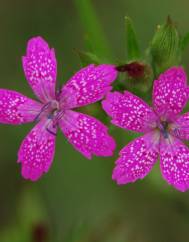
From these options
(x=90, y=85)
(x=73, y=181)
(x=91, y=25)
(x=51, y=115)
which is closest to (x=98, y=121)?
(x=90, y=85)

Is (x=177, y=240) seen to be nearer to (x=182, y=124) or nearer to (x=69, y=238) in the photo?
(x=69, y=238)

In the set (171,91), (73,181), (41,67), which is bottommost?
(73,181)

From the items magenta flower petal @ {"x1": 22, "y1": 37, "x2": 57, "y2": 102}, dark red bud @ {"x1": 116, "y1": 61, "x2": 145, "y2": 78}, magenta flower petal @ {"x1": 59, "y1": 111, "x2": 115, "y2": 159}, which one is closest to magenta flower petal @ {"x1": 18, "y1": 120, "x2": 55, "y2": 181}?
magenta flower petal @ {"x1": 59, "y1": 111, "x2": 115, "y2": 159}

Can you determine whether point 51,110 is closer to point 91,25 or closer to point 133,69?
point 133,69

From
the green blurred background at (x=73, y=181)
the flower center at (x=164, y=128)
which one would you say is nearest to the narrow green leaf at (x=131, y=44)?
the flower center at (x=164, y=128)

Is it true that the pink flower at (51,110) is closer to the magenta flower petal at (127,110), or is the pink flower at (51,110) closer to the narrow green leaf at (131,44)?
the magenta flower petal at (127,110)

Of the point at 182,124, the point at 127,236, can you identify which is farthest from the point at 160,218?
the point at 182,124
